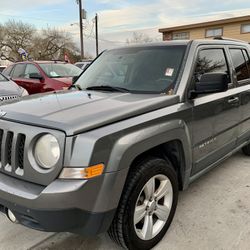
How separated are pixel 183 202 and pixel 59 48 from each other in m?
50.7

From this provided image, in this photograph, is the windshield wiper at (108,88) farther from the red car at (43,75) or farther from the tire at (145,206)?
the red car at (43,75)

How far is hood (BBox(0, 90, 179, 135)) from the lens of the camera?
2.22 metres

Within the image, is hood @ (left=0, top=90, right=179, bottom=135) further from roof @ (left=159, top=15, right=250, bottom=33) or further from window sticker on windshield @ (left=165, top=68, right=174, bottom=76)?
roof @ (left=159, top=15, right=250, bottom=33)

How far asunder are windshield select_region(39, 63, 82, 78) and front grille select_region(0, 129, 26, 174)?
268 inches

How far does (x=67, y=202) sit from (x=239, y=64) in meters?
3.07

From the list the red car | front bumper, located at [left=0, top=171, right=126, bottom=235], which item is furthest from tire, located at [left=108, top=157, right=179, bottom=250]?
the red car

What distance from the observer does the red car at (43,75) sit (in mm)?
8602

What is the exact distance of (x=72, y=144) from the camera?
2090 millimetres

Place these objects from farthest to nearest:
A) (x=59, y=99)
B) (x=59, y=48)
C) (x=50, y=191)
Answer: (x=59, y=48) → (x=59, y=99) → (x=50, y=191)

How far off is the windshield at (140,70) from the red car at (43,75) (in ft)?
16.2

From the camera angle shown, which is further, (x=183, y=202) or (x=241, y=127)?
(x=241, y=127)

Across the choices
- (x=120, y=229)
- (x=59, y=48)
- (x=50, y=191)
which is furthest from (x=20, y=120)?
(x=59, y=48)

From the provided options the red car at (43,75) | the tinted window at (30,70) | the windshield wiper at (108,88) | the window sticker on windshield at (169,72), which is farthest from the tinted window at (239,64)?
the tinted window at (30,70)

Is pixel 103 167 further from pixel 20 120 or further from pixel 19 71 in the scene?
pixel 19 71
